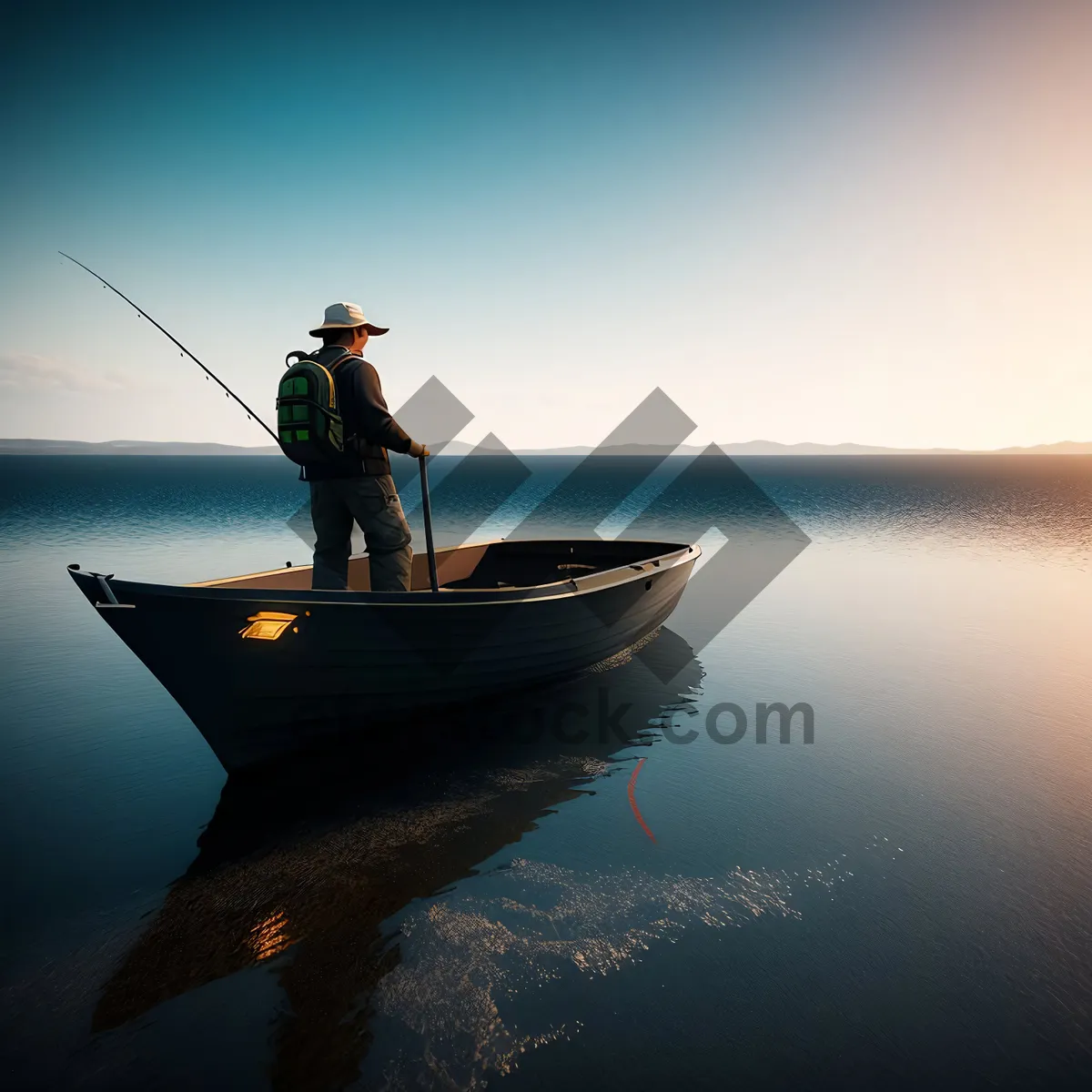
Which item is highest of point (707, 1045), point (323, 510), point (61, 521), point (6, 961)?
point (61, 521)

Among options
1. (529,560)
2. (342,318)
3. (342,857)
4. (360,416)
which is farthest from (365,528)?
(529,560)

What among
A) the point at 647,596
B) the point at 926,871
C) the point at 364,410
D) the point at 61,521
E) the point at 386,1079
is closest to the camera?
the point at 386,1079

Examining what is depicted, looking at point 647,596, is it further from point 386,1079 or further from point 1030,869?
point 386,1079

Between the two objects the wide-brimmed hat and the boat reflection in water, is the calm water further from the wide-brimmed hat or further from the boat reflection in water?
the wide-brimmed hat

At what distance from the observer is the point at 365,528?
5.35 metres

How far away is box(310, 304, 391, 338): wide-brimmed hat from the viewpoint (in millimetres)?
5215

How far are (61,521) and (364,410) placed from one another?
2856 cm

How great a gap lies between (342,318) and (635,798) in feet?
14.4

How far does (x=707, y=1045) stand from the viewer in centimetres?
280

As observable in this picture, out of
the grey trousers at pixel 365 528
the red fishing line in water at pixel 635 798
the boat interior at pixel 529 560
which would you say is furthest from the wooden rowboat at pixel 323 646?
the boat interior at pixel 529 560

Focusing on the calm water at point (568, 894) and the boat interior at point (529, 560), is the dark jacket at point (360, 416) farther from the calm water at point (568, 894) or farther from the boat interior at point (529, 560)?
the boat interior at point (529, 560)

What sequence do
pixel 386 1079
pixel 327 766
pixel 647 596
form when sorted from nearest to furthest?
pixel 386 1079 → pixel 327 766 → pixel 647 596

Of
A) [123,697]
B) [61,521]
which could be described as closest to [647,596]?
[123,697]

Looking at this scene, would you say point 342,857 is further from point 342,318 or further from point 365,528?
point 342,318
